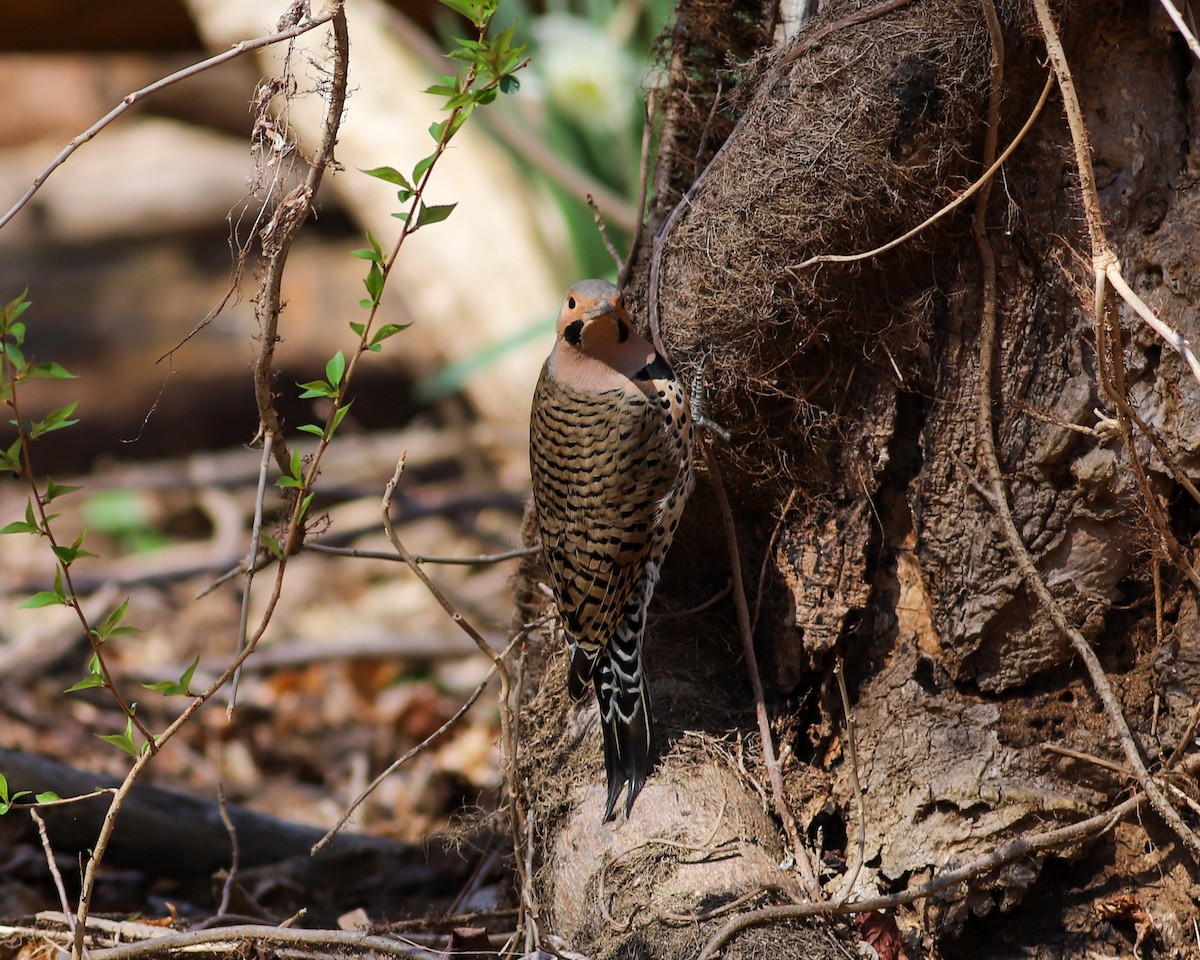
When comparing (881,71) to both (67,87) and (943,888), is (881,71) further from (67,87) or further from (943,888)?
(67,87)

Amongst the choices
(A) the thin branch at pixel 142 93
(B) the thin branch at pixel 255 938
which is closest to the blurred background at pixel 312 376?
(B) the thin branch at pixel 255 938

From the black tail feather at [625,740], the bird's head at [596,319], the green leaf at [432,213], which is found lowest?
the black tail feather at [625,740]

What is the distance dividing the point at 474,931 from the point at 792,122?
2.25 meters

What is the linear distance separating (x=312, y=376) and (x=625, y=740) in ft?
21.1

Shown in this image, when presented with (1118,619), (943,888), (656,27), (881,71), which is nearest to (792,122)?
(881,71)

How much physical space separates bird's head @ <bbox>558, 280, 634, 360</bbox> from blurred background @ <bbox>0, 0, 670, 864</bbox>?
1.13 meters


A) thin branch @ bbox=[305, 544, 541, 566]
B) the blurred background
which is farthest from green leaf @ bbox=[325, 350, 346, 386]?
the blurred background

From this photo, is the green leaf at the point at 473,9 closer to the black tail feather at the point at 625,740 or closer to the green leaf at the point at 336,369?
the green leaf at the point at 336,369

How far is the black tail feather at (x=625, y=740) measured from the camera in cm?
311

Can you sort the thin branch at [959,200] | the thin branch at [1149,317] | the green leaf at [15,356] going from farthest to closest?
the thin branch at [959,200], the green leaf at [15,356], the thin branch at [1149,317]

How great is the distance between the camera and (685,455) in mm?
3234

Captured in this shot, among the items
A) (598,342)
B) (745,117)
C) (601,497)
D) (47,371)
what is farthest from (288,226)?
(745,117)

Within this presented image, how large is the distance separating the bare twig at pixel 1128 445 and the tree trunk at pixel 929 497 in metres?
0.05

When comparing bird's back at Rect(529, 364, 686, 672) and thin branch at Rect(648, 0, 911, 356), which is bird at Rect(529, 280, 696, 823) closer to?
bird's back at Rect(529, 364, 686, 672)
